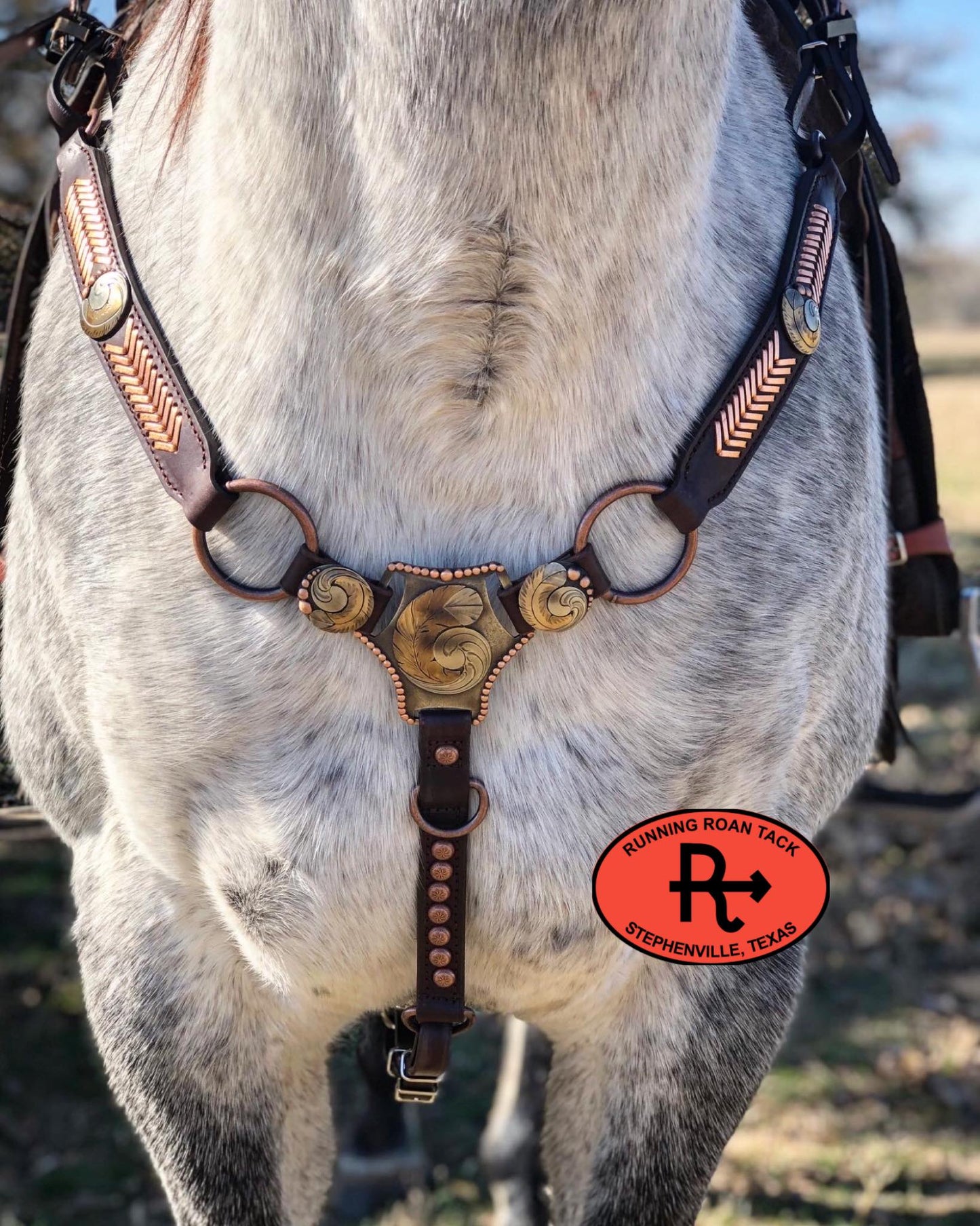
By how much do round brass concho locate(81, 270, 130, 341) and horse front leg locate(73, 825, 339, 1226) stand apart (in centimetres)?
51

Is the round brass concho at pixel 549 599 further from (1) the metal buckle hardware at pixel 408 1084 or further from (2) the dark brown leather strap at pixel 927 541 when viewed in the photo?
(2) the dark brown leather strap at pixel 927 541

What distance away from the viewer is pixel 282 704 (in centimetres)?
116

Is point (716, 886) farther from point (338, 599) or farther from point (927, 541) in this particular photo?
point (927, 541)

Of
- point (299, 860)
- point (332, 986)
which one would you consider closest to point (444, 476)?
point (299, 860)

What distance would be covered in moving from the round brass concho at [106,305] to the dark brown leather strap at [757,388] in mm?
520

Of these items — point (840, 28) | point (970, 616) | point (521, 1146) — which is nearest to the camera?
point (840, 28)

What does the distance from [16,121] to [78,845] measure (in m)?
2.12

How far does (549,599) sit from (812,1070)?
2.58 m

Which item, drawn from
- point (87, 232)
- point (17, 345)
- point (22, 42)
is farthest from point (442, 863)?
point (22, 42)

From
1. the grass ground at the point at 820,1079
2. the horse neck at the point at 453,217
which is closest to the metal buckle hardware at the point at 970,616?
the grass ground at the point at 820,1079

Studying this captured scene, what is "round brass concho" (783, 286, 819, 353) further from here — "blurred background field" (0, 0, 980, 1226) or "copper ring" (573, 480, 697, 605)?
"blurred background field" (0, 0, 980, 1226)

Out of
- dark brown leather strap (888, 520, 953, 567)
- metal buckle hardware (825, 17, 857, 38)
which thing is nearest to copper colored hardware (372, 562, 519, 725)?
metal buckle hardware (825, 17, 857, 38)

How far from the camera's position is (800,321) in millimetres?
1229

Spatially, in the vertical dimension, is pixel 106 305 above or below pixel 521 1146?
above
